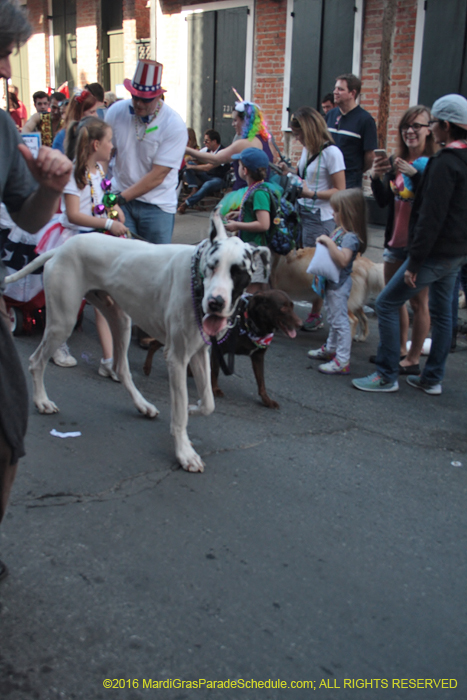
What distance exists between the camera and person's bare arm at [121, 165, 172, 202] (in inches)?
204

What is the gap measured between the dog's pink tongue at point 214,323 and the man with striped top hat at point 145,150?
229cm

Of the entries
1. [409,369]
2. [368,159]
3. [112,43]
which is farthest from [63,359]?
[112,43]

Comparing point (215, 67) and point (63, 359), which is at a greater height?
point (215, 67)

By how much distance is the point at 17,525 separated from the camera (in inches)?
116

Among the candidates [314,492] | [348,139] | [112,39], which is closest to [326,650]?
[314,492]

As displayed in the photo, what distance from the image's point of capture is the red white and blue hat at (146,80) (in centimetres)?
484

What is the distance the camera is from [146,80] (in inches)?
191

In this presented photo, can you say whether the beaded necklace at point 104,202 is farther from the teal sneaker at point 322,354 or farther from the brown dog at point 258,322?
the teal sneaker at point 322,354

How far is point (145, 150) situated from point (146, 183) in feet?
0.89

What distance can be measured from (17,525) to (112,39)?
54.6ft

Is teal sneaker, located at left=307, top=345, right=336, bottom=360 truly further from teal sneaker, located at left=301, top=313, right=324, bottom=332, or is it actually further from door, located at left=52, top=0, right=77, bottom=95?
door, located at left=52, top=0, right=77, bottom=95

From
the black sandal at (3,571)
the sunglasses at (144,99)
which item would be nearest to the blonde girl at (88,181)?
the sunglasses at (144,99)

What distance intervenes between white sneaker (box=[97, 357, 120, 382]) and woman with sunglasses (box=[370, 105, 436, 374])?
2.48 meters

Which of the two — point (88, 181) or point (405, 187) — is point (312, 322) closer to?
point (405, 187)
